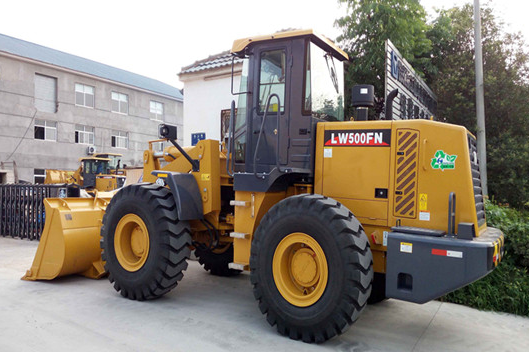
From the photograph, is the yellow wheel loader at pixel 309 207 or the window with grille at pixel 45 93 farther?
the window with grille at pixel 45 93

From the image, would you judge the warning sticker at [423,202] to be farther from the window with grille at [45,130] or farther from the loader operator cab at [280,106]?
the window with grille at [45,130]

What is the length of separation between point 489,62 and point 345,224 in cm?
893

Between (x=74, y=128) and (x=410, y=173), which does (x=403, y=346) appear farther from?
(x=74, y=128)

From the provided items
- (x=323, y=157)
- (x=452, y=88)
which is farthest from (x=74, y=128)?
(x=323, y=157)

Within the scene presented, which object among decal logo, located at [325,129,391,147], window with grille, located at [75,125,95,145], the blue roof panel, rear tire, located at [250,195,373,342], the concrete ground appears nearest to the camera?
rear tire, located at [250,195,373,342]

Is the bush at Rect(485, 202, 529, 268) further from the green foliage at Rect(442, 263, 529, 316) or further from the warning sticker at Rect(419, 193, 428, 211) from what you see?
the warning sticker at Rect(419, 193, 428, 211)

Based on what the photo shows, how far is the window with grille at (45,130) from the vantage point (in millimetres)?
25769

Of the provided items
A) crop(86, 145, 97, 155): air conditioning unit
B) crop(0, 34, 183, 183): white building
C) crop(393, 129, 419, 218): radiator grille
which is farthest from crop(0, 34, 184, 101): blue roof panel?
crop(393, 129, 419, 218): radiator grille

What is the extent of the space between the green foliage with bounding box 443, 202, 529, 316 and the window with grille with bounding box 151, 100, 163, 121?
97.9 feet

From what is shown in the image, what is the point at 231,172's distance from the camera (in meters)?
5.45

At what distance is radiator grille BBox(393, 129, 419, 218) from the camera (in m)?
4.23

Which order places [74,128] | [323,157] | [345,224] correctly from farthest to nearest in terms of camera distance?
[74,128], [323,157], [345,224]

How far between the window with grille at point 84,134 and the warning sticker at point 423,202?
90.2 ft

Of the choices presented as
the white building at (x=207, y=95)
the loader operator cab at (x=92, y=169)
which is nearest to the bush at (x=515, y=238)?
the white building at (x=207, y=95)
